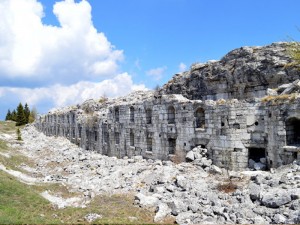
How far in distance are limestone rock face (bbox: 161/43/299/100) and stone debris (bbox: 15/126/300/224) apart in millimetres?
11005

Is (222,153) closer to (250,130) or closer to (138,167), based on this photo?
(250,130)

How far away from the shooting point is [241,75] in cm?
2911

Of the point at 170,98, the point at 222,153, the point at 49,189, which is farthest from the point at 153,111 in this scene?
the point at 49,189

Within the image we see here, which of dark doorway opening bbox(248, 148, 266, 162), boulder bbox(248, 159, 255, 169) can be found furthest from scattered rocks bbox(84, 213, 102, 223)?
dark doorway opening bbox(248, 148, 266, 162)

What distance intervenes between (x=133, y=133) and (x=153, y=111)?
3.66m

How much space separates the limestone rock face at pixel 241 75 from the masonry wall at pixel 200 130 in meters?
9.16

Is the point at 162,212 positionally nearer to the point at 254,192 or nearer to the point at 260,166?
the point at 254,192

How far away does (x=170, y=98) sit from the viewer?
70.8 ft

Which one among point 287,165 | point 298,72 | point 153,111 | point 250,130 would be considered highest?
point 298,72

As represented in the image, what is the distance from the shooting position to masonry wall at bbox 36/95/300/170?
15914 millimetres

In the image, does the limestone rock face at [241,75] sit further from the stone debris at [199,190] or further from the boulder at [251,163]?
the stone debris at [199,190]

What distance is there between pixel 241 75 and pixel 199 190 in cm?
1718

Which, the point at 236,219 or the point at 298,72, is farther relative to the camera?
the point at 298,72

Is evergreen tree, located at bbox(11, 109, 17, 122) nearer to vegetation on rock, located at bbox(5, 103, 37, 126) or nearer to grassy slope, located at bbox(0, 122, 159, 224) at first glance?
vegetation on rock, located at bbox(5, 103, 37, 126)
